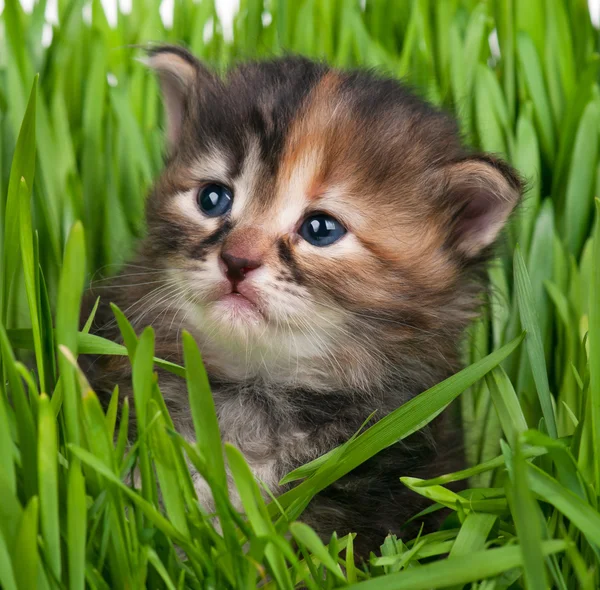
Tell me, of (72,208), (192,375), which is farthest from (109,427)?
(72,208)

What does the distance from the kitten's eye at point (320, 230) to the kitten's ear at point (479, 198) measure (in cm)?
29

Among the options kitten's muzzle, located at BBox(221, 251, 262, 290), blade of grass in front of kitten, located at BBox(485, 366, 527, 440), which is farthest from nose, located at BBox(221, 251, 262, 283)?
blade of grass in front of kitten, located at BBox(485, 366, 527, 440)

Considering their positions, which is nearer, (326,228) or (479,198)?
(326,228)

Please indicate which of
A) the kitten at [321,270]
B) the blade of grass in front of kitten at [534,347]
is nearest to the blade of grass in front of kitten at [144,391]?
the kitten at [321,270]

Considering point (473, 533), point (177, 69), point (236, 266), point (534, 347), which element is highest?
point (177, 69)

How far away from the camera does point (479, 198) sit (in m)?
1.85

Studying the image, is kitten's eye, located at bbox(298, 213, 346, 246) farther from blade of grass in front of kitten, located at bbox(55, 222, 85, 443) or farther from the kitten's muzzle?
blade of grass in front of kitten, located at bbox(55, 222, 85, 443)

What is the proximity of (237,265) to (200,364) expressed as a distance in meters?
0.35

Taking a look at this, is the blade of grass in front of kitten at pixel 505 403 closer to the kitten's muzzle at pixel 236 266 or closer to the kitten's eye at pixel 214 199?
the kitten's muzzle at pixel 236 266

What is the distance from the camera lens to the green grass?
1.23 metres

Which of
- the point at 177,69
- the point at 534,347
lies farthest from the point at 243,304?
the point at 177,69

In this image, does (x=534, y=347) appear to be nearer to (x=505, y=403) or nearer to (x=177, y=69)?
(x=505, y=403)

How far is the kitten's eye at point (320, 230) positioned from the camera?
168 centimetres

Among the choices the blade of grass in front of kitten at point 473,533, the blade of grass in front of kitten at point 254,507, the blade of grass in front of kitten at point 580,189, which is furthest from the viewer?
the blade of grass in front of kitten at point 580,189
